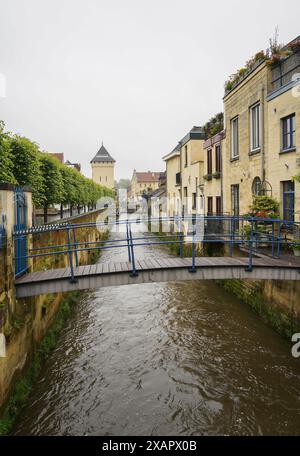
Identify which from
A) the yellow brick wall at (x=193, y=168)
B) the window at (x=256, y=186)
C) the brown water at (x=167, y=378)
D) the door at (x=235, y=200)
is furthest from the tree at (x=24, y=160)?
the yellow brick wall at (x=193, y=168)

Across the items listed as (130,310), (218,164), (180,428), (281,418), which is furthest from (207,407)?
(218,164)

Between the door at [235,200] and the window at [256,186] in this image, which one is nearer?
the window at [256,186]

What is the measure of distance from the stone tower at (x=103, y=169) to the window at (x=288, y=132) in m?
81.3

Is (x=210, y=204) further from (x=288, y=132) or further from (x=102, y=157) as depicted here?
(x=102, y=157)

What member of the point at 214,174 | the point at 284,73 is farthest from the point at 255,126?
the point at 214,174

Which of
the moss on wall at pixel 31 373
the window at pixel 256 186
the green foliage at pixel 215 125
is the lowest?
the moss on wall at pixel 31 373

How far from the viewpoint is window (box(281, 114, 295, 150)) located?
1080 centimetres

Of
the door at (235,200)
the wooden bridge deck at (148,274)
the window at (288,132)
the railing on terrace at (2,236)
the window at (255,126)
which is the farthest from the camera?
the door at (235,200)

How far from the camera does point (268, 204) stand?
451 inches

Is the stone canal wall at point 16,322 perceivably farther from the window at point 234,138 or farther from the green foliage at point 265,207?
the window at point 234,138

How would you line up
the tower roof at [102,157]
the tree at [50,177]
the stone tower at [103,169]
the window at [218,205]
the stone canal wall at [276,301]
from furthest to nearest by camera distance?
1. the tower roof at [102,157]
2. the stone tower at [103,169]
3. the window at [218,205]
4. the tree at [50,177]
5. the stone canal wall at [276,301]

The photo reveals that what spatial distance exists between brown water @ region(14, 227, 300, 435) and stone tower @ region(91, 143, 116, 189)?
81251mm

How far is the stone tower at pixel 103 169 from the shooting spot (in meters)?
90.9

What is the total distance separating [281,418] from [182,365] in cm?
249
